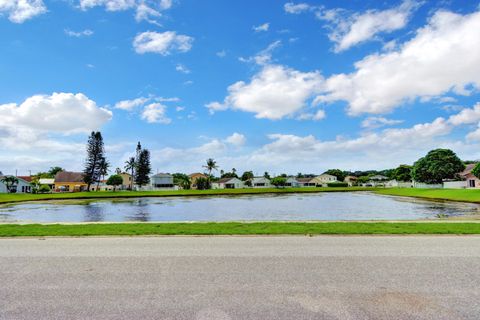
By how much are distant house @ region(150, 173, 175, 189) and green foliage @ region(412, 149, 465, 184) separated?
7870cm

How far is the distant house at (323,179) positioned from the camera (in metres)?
148

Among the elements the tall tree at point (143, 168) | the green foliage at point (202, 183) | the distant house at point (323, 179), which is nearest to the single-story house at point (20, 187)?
the tall tree at point (143, 168)

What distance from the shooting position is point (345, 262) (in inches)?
318

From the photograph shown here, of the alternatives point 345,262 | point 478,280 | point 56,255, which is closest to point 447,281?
point 478,280

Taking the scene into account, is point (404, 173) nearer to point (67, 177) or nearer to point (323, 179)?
point (323, 179)

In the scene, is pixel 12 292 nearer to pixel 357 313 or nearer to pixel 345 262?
pixel 357 313

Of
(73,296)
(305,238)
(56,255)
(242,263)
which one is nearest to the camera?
(73,296)

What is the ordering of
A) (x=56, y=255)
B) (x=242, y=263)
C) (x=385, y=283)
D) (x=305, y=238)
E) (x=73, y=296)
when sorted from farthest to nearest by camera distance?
(x=305, y=238) < (x=56, y=255) < (x=242, y=263) < (x=385, y=283) < (x=73, y=296)

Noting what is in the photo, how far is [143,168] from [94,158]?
1735cm

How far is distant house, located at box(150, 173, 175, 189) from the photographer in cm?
11763

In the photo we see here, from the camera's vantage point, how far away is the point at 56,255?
9.13 metres

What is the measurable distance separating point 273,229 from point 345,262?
577 centimetres

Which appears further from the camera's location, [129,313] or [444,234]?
[444,234]

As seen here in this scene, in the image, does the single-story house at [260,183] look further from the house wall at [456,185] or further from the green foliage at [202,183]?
the house wall at [456,185]
